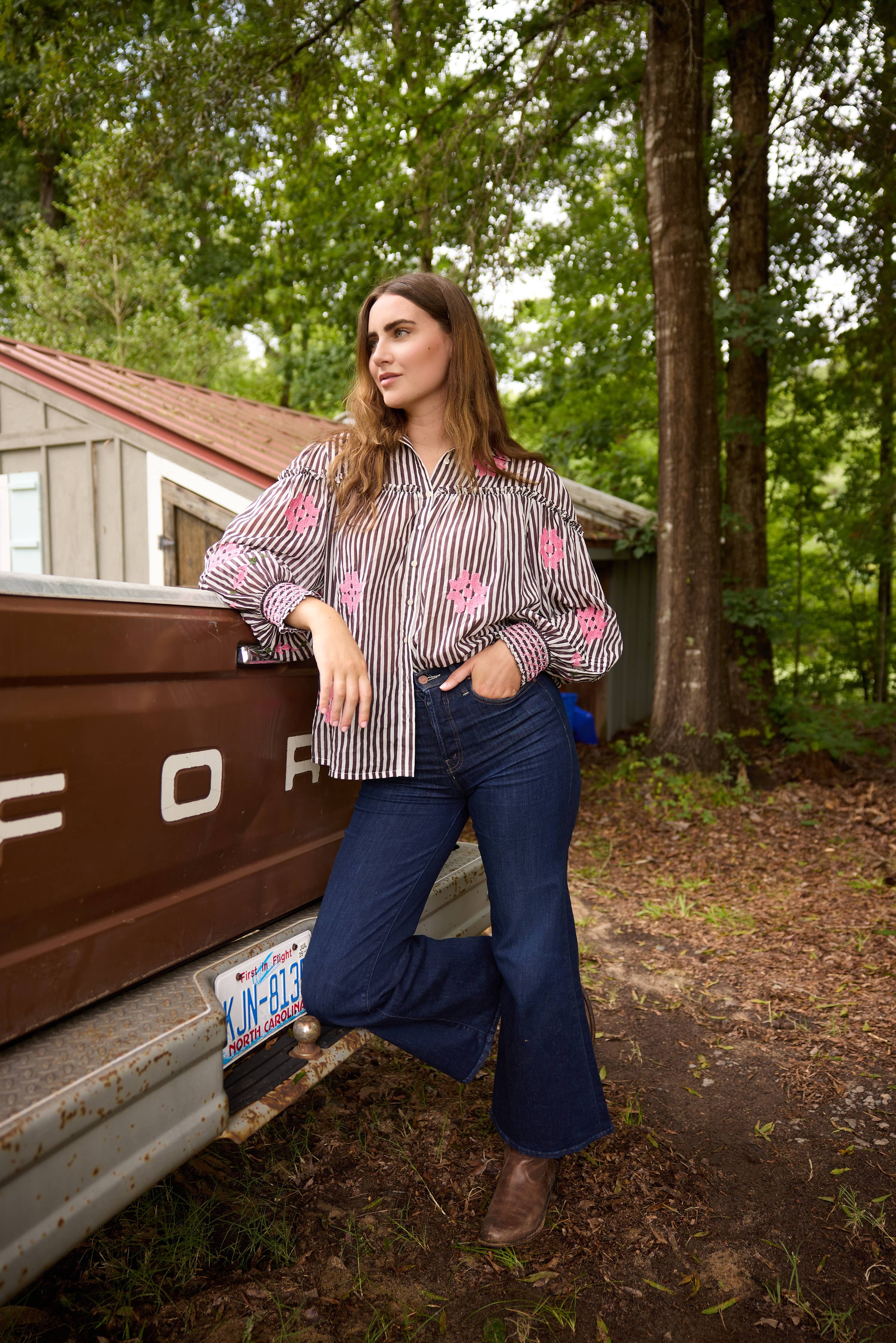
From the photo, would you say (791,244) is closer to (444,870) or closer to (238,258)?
(444,870)

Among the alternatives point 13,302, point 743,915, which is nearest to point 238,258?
point 13,302

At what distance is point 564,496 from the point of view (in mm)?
2291

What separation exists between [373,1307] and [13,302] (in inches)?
823

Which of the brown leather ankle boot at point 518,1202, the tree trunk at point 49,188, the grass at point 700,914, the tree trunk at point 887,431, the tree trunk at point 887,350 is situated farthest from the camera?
the tree trunk at point 49,188

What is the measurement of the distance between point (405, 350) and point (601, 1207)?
2316mm

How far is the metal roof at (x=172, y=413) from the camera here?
20.9 ft

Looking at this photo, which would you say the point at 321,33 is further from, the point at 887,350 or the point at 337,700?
the point at 337,700

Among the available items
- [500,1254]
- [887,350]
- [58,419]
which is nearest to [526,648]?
[500,1254]

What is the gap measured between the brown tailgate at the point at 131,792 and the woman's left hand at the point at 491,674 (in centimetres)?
43

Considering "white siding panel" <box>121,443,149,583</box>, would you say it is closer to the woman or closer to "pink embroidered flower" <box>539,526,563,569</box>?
the woman

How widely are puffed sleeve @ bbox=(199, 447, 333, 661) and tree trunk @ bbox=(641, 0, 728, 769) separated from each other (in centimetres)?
506

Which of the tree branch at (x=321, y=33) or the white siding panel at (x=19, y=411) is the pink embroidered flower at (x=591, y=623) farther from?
the tree branch at (x=321, y=33)

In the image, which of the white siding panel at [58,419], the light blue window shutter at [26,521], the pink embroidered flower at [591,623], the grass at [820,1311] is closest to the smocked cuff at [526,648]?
the pink embroidered flower at [591,623]

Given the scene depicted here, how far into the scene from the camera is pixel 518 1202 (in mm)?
2246
